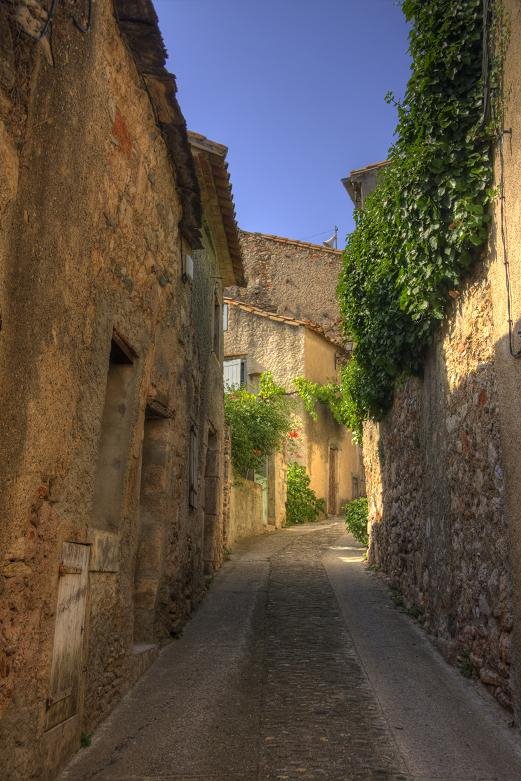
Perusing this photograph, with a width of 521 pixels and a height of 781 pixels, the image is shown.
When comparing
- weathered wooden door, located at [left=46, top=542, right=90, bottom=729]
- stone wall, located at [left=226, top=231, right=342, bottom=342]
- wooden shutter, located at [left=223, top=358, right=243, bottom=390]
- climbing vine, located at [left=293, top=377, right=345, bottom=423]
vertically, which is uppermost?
stone wall, located at [left=226, top=231, right=342, bottom=342]

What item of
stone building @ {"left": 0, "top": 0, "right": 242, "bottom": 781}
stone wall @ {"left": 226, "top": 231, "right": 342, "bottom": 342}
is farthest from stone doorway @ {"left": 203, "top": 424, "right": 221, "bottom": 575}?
stone wall @ {"left": 226, "top": 231, "right": 342, "bottom": 342}

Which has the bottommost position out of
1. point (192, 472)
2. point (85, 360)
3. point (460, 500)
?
point (460, 500)

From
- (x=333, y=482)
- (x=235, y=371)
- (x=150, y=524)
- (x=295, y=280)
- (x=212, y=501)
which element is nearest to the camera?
(x=150, y=524)

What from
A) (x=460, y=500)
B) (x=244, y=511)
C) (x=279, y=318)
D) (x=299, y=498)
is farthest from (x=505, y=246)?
(x=279, y=318)

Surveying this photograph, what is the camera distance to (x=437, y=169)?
20.3ft

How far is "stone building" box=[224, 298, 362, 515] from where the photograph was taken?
21609 millimetres

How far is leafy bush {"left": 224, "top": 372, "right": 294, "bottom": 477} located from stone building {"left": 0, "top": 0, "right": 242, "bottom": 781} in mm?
8408

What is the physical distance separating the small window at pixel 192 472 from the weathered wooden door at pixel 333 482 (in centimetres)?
1457

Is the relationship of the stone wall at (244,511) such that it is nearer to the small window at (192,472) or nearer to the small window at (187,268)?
the small window at (192,472)

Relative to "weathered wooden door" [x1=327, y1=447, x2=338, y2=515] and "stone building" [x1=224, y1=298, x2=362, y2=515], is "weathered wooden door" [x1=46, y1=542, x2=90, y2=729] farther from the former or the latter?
"weathered wooden door" [x1=327, y1=447, x2=338, y2=515]

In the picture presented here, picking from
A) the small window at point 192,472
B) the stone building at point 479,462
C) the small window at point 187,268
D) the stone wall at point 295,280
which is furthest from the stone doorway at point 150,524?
the stone wall at point 295,280

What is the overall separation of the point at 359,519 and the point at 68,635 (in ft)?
34.1

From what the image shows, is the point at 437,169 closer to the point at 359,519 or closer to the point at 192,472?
the point at 192,472

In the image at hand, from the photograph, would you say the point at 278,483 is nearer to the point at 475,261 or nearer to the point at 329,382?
the point at 329,382
